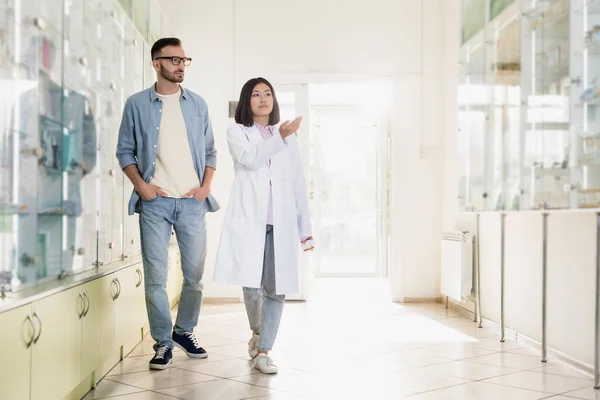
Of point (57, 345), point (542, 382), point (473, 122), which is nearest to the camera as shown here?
point (57, 345)

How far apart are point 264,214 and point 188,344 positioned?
94 centimetres

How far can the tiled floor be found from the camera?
3.12 m

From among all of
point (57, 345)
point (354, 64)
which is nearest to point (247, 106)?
point (57, 345)

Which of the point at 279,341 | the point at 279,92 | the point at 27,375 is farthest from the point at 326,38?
the point at 27,375

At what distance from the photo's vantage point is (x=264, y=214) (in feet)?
11.3

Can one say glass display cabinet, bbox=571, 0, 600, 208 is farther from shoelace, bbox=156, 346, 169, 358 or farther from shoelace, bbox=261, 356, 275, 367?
shoelace, bbox=156, 346, 169, 358

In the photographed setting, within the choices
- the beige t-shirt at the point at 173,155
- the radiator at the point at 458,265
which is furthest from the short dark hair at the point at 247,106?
the radiator at the point at 458,265

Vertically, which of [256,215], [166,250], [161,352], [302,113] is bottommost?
[161,352]

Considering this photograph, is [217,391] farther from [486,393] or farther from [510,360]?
[510,360]

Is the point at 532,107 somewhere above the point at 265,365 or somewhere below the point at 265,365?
above

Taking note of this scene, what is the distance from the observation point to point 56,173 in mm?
2803

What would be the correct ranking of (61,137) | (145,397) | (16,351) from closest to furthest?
Result: (16,351) < (61,137) < (145,397)

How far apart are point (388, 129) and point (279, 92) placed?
114cm

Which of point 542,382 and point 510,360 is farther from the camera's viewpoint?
point 510,360
